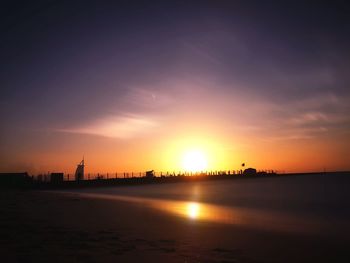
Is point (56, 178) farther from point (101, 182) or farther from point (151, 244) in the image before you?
point (151, 244)

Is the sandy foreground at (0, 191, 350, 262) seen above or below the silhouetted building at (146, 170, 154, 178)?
below

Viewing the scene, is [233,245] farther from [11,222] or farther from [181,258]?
[11,222]

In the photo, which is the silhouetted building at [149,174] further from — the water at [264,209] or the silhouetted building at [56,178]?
the water at [264,209]

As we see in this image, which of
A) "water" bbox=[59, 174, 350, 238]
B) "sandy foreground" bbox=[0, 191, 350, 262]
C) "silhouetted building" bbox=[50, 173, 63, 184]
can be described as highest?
"silhouetted building" bbox=[50, 173, 63, 184]

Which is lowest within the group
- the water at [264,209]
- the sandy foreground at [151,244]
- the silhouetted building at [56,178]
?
the water at [264,209]

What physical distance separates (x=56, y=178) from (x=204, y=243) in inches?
2799

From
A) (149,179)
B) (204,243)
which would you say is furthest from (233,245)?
(149,179)

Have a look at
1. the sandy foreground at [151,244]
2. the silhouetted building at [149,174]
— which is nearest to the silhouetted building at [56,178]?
the silhouetted building at [149,174]

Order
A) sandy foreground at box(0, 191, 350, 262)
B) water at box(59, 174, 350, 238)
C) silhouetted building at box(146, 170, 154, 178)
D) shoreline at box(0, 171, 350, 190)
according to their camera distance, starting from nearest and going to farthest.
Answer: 1. sandy foreground at box(0, 191, 350, 262)
2. water at box(59, 174, 350, 238)
3. shoreline at box(0, 171, 350, 190)
4. silhouetted building at box(146, 170, 154, 178)

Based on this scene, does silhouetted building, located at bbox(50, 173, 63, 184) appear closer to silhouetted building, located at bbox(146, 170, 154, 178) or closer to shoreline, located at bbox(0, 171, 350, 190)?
shoreline, located at bbox(0, 171, 350, 190)

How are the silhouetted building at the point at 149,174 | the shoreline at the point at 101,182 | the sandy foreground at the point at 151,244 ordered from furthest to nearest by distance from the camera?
the silhouetted building at the point at 149,174 < the shoreline at the point at 101,182 < the sandy foreground at the point at 151,244

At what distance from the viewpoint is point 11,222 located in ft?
51.2

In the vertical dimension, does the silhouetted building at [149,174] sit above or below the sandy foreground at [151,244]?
above

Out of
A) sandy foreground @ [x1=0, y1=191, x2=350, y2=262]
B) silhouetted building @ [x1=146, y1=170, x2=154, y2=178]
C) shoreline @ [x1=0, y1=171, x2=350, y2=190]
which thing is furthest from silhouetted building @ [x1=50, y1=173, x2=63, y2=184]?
sandy foreground @ [x1=0, y1=191, x2=350, y2=262]
